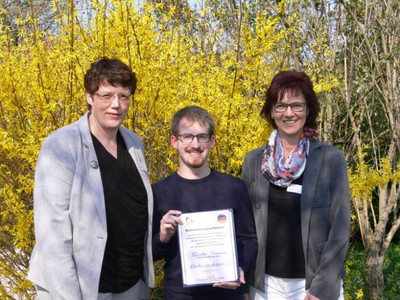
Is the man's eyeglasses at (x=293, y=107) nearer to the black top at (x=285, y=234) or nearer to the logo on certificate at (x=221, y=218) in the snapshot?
the black top at (x=285, y=234)

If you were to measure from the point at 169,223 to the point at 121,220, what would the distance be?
22 cm

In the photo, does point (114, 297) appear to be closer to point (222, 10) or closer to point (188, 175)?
point (188, 175)

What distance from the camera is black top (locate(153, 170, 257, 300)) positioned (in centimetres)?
265

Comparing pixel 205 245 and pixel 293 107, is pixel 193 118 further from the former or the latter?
pixel 205 245

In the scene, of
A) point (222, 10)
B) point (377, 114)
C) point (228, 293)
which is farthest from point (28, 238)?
point (377, 114)

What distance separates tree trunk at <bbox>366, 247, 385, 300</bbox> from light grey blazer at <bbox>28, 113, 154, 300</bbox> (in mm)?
3836

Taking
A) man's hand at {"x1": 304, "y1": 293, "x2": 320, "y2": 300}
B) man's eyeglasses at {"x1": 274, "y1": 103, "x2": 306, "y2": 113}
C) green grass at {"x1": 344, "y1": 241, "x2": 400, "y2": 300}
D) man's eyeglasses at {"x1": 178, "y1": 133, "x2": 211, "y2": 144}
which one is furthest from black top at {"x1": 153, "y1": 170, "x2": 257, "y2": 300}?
green grass at {"x1": 344, "y1": 241, "x2": 400, "y2": 300}

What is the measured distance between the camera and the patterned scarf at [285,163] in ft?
8.76

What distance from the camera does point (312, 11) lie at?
5.56m

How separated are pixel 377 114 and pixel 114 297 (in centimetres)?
470

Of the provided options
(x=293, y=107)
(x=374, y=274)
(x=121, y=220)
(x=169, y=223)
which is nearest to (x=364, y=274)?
(x=374, y=274)

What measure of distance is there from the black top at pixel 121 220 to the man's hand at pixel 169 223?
0.10m

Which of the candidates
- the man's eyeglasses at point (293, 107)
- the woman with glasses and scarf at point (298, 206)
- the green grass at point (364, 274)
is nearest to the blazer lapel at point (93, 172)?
the woman with glasses and scarf at point (298, 206)

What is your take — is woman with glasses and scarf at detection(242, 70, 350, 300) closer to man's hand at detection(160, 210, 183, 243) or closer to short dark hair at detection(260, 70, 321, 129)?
short dark hair at detection(260, 70, 321, 129)
